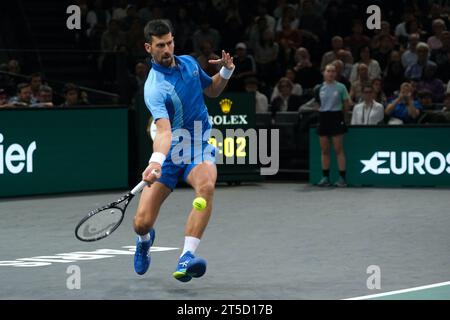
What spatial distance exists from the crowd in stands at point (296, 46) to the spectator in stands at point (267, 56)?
0.02 meters

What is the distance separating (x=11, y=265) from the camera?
430 inches

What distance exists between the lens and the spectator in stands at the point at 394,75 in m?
21.0

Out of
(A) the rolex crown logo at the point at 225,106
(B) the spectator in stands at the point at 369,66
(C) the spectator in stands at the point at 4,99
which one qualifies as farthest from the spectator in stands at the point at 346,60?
(C) the spectator in stands at the point at 4,99

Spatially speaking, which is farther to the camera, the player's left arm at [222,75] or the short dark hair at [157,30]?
the player's left arm at [222,75]

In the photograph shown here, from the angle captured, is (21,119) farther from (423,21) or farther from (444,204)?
(423,21)

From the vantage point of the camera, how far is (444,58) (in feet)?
68.6

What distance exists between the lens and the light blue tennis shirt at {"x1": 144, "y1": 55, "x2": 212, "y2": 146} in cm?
976

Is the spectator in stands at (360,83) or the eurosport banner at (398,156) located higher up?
the spectator in stands at (360,83)

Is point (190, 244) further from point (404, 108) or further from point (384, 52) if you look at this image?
point (384, 52)

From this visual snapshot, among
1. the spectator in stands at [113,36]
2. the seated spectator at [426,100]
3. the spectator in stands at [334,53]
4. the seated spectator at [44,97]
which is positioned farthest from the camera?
the spectator in stands at [113,36]

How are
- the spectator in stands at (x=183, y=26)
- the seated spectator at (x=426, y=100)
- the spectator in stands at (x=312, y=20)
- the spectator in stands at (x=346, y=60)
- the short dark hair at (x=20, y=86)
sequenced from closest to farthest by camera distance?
the short dark hair at (x=20, y=86), the seated spectator at (x=426, y=100), the spectator in stands at (x=346, y=60), the spectator in stands at (x=312, y=20), the spectator in stands at (x=183, y=26)

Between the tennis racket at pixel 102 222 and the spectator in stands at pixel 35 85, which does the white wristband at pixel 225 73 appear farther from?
the spectator in stands at pixel 35 85

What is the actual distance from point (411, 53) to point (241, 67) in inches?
124

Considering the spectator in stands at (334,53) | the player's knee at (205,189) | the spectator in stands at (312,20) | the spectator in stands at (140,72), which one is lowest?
the player's knee at (205,189)
